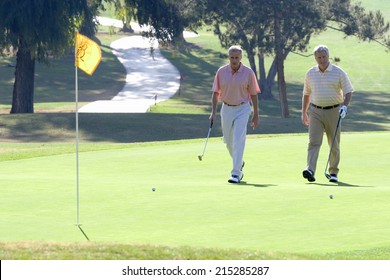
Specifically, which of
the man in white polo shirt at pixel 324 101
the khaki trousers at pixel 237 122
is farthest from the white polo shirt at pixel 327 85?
the khaki trousers at pixel 237 122

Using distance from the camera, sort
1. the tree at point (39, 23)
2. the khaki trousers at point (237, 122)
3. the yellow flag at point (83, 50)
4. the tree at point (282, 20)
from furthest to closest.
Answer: the tree at point (282, 20) < the tree at point (39, 23) < the khaki trousers at point (237, 122) < the yellow flag at point (83, 50)

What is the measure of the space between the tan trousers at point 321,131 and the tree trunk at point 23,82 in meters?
26.8

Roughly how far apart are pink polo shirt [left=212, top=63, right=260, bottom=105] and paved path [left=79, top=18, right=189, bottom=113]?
121 ft

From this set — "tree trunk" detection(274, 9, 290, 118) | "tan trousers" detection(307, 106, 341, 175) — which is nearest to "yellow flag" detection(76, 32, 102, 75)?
"tan trousers" detection(307, 106, 341, 175)

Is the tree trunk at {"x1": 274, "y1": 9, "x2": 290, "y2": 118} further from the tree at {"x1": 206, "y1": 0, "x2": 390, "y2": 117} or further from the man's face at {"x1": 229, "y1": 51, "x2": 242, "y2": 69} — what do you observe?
the man's face at {"x1": 229, "y1": 51, "x2": 242, "y2": 69}

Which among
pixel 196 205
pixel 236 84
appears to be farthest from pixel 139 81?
pixel 196 205

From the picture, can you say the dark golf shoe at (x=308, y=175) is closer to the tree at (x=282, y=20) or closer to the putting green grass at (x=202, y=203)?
the putting green grass at (x=202, y=203)

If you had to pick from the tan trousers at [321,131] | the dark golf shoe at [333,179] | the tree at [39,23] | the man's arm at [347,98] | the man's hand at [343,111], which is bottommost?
the tree at [39,23]

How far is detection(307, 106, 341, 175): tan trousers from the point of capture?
52.5ft

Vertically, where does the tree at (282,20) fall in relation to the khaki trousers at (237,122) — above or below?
below

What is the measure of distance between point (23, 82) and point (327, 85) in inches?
1110

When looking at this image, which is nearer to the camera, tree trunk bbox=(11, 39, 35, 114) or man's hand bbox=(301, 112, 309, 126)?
man's hand bbox=(301, 112, 309, 126)

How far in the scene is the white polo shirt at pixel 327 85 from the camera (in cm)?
1570

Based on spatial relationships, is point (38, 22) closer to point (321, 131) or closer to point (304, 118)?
point (304, 118)
